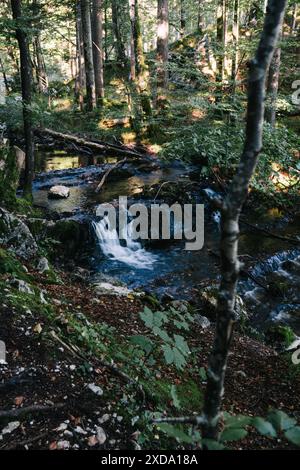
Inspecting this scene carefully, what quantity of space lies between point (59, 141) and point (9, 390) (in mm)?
18470

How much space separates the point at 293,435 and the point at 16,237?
6308mm

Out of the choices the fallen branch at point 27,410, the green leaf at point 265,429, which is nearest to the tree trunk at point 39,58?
the fallen branch at point 27,410

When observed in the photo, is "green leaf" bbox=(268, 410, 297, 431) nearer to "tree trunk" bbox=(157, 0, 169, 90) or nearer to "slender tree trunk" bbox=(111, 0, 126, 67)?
"tree trunk" bbox=(157, 0, 169, 90)

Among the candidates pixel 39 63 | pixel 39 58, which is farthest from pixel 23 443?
pixel 39 63

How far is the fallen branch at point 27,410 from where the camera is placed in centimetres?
278

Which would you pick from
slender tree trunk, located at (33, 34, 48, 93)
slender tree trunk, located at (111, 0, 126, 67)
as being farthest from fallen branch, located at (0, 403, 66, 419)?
slender tree trunk, located at (111, 0, 126, 67)

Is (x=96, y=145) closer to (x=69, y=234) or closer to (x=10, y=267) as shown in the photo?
(x=69, y=234)

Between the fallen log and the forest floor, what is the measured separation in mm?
13327

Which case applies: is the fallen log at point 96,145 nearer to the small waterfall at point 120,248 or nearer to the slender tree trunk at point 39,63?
the small waterfall at point 120,248

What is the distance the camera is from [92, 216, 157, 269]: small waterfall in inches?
404

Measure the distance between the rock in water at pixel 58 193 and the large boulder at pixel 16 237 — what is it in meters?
5.68

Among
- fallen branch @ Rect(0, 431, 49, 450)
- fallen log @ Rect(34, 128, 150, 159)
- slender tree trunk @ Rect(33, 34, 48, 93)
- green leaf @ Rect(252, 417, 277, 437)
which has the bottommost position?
fallen log @ Rect(34, 128, 150, 159)

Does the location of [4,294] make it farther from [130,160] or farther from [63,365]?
[130,160]
